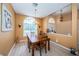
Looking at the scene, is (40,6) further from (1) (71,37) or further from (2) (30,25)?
(2) (30,25)

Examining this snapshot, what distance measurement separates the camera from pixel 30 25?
4785mm

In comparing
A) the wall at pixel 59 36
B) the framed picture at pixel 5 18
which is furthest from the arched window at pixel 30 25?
the framed picture at pixel 5 18

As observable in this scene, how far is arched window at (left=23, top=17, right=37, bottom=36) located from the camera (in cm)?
476

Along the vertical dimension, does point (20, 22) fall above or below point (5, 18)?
above

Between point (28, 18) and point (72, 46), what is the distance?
306 cm

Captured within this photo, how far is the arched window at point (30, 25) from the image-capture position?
476 cm

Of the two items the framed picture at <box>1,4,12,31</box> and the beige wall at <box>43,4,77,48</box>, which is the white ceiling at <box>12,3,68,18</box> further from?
the framed picture at <box>1,4,12,31</box>

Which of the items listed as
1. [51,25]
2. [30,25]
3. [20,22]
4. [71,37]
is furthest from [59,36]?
[20,22]

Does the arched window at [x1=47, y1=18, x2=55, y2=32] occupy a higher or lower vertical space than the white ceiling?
lower

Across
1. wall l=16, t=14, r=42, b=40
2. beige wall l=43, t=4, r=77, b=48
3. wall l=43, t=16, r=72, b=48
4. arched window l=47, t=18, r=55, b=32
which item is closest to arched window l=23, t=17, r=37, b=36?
wall l=16, t=14, r=42, b=40

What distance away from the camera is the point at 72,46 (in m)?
2.77

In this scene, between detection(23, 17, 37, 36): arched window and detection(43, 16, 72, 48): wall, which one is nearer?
detection(43, 16, 72, 48): wall

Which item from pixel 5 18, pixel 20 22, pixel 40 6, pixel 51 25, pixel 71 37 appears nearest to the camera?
pixel 5 18

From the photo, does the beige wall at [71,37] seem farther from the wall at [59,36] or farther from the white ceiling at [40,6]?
the white ceiling at [40,6]
